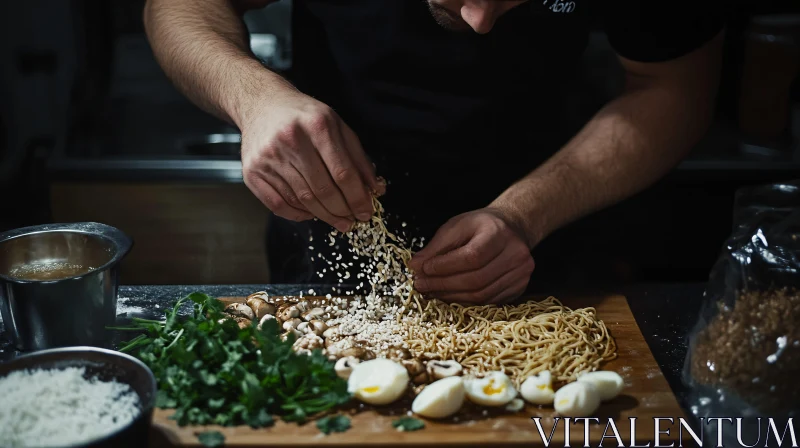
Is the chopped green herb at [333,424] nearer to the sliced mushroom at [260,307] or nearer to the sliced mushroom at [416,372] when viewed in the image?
the sliced mushroom at [416,372]

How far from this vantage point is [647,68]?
8.27ft

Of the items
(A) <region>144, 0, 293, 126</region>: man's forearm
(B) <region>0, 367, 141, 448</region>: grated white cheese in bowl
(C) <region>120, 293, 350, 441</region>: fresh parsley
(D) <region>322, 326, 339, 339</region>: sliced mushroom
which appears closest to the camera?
(B) <region>0, 367, 141, 448</region>: grated white cheese in bowl

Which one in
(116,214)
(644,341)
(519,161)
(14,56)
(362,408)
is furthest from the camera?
(14,56)

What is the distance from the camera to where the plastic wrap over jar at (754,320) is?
1.67 meters

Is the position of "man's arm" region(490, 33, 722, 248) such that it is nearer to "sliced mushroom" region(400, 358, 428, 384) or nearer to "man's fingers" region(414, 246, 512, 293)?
"man's fingers" region(414, 246, 512, 293)

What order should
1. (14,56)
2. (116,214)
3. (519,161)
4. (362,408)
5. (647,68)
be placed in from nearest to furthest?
1. (362,408)
2. (647,68)
3. (519,161)
4. (116,214)
5. (14,56)

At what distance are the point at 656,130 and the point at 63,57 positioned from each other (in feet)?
9.21

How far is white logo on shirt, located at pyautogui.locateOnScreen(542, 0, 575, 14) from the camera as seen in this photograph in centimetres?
245

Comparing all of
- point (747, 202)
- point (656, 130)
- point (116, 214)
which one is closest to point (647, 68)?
point (656, 130)

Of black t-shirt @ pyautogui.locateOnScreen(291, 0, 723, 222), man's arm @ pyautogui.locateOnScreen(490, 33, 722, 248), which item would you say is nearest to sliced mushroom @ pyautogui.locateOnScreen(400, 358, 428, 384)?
man's arm @ pyautogui.locateOnScreen(490, 33, 722, 248)

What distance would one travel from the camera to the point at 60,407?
155cm

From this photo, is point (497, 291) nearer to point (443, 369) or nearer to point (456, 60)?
point (443, 369)

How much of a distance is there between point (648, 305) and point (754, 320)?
0.66m

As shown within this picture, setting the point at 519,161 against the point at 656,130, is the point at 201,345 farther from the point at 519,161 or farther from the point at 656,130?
the point at 656,130
